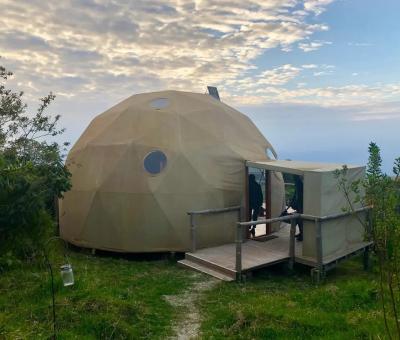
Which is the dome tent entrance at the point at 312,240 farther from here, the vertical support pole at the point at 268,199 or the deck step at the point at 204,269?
the vertical support pole at the point at 268,199

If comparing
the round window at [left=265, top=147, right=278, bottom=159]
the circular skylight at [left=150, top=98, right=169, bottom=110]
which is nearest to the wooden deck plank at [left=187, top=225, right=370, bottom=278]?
the round window at [left=265, top=147, right=278, bottom=159]

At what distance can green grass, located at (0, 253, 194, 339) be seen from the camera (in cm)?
550

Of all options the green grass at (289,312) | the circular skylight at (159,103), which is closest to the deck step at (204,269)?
the green grass at (289,312)

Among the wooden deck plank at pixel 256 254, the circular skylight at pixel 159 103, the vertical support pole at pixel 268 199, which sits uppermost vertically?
the circular skylight at pixel 159 103

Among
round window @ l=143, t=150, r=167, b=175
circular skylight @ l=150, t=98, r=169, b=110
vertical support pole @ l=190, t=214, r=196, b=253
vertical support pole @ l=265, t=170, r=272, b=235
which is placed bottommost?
vertical support pole @ l=190, t=214, r=196, b=253

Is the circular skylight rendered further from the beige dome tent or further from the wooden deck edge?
the wooden deck edge

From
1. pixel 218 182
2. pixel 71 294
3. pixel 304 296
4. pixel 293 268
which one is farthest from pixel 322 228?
pixel 71 294

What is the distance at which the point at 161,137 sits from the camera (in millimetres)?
11273

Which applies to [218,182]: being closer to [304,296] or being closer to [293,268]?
[293,268]

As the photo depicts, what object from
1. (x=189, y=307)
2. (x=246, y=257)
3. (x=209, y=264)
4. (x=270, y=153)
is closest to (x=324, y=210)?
(x=246, y=257)

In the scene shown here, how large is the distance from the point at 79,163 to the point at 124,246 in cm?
306

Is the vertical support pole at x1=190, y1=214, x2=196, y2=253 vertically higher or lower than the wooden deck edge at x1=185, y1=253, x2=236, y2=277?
higher

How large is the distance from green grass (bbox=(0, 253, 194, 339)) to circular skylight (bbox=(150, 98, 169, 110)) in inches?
210

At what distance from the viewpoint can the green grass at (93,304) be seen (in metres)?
5.50
